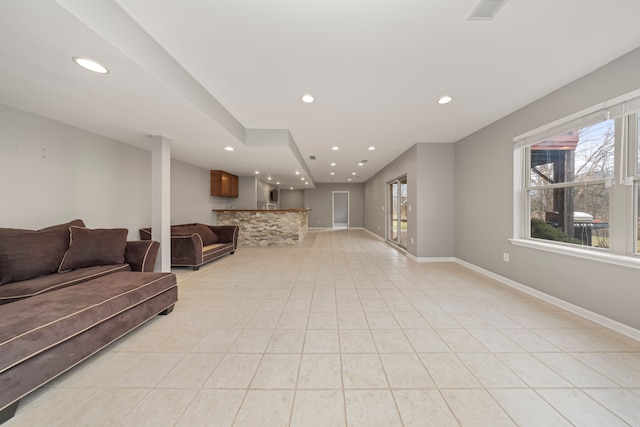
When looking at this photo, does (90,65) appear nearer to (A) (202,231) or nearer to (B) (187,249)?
(B) (187,249)

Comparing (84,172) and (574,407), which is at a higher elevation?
(84,172)

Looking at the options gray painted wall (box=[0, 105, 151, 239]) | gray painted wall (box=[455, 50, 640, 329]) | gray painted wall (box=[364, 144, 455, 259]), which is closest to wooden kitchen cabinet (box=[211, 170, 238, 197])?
gray painted wall (box=[0, 105, 151, 239])

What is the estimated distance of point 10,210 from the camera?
240 cm

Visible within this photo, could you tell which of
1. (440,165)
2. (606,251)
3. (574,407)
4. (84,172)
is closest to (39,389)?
(84,172)

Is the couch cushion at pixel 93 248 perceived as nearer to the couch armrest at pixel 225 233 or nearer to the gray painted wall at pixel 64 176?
the gray painted wall at pixel 64 176

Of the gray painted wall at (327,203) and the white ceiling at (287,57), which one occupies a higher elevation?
the white ceiling at (287,57)

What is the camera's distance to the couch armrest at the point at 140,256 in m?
Result: 2.80

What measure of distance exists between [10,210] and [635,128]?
637 centimetres

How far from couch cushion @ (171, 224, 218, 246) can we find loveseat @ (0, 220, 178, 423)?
1622mm

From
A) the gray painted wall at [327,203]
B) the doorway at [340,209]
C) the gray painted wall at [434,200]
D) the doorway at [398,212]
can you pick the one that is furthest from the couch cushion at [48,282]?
the doorway at [340,209]

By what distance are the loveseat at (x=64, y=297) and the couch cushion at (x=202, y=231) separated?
5.32 feet

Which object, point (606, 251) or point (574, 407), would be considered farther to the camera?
point (606, 251)

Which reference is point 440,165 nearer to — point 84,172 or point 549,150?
point 549,150

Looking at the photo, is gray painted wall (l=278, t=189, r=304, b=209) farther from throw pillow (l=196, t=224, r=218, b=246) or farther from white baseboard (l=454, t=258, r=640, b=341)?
white baseboard (l=454, t=258, r=640, b=341)
